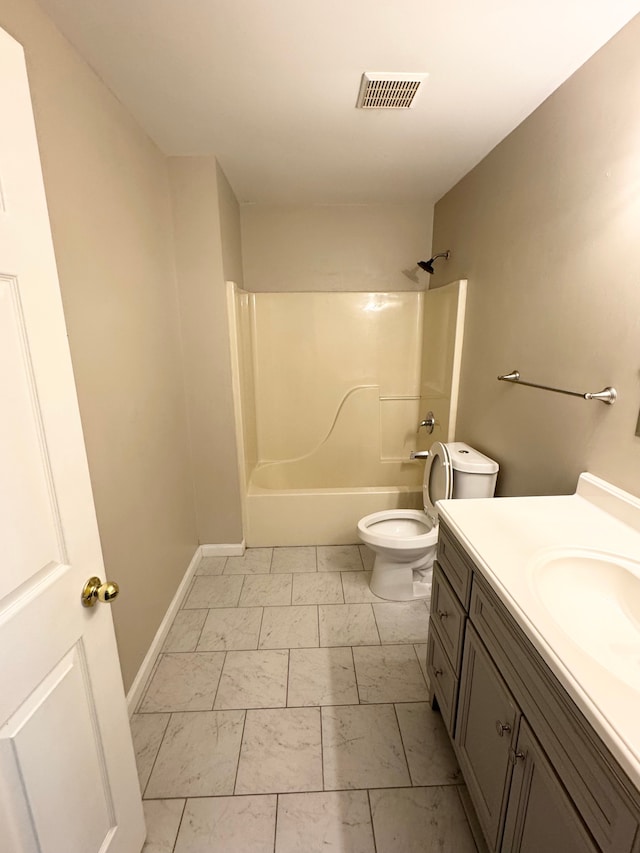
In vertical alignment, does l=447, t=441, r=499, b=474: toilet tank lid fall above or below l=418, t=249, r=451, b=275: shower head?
below

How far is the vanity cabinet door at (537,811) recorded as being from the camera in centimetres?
68

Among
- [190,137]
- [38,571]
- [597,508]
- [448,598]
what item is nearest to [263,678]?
[448,598]

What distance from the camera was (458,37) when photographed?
46.7 inches

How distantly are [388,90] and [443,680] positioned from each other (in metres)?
2.10

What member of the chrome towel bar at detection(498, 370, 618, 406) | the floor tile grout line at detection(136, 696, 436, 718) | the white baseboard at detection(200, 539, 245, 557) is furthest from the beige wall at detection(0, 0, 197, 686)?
the chrome towel bar at detection(498, 370, 618, 406)

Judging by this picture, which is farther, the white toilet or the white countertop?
the white toilet

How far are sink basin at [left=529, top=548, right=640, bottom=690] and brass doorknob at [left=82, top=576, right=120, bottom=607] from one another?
97 cm

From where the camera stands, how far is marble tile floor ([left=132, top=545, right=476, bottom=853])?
1.18 metres

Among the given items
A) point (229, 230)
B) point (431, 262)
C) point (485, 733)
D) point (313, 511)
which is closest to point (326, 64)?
point (229, 230)

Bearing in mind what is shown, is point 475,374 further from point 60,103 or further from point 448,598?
point 60,103

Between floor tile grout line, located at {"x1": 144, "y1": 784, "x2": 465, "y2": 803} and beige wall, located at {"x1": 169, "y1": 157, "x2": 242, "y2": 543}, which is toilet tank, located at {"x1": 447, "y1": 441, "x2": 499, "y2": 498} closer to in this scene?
floor tile grout line, located at {"x1": 144, "y1": 784, "x2": 465, "y2": 803}

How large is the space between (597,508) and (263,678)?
1.46 meters

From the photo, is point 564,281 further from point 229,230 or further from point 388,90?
point 229,230

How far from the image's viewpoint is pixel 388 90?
144 cm
